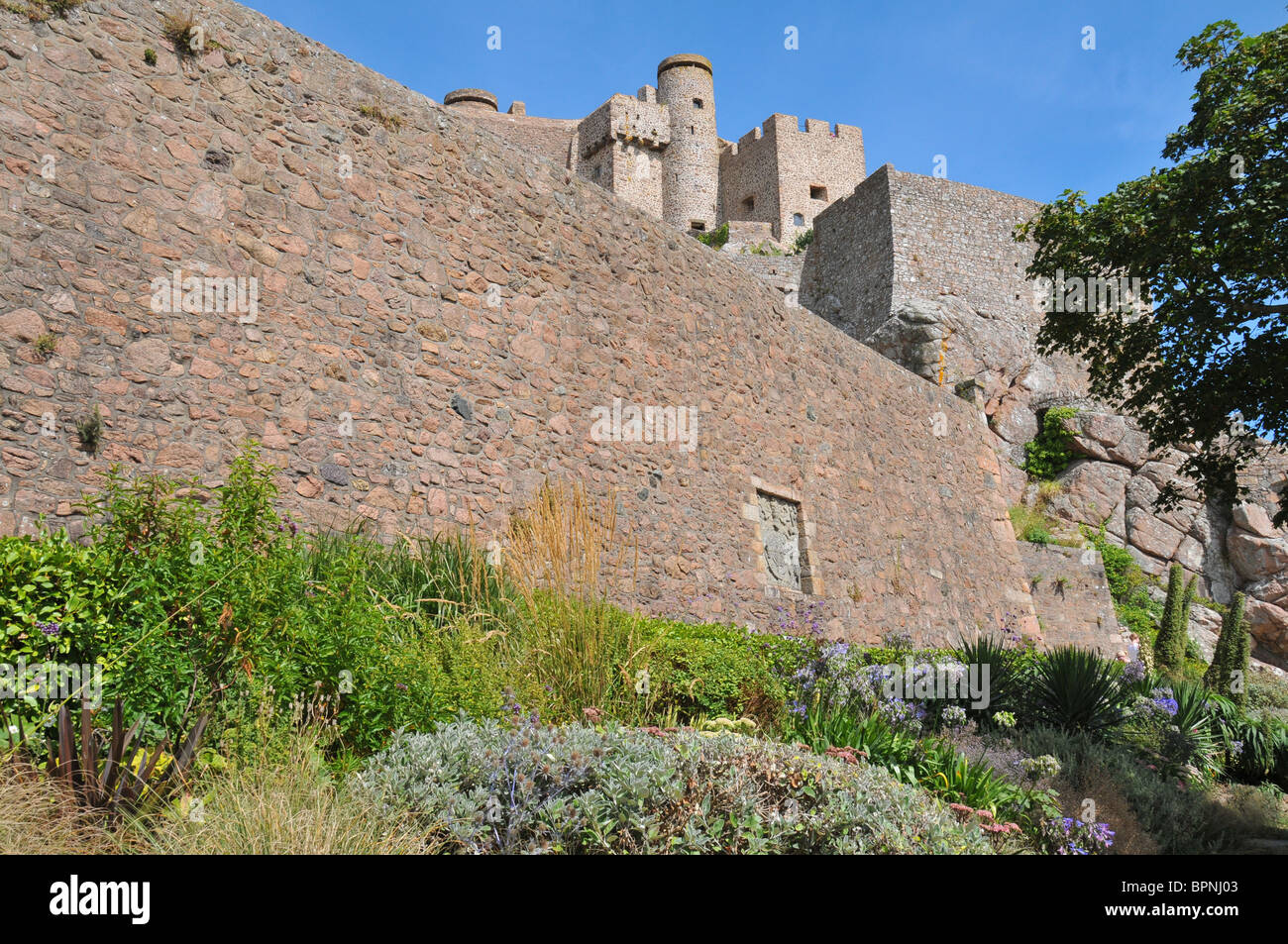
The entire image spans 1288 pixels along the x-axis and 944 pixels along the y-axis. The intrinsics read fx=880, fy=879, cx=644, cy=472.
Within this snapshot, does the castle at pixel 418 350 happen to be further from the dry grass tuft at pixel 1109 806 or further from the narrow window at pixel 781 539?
the dry grass tuft at pixel 1109 806

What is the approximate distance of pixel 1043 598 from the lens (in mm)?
17469

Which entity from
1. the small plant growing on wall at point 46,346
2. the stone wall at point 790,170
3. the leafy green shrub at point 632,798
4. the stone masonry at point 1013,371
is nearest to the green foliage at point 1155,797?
the leafy green shrub at point 632,798

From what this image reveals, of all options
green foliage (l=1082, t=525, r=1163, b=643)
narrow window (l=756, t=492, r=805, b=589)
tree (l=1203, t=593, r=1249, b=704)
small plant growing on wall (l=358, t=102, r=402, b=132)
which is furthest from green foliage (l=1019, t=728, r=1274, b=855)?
green foliage (l=1082, t=525, r=1163, b=643)

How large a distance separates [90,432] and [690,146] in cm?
3416

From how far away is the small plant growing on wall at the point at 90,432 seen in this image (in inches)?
196

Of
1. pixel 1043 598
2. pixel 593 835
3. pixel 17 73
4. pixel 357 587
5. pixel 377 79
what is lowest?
pixel 1043 598

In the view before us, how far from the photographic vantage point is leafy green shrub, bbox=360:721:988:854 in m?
2.98

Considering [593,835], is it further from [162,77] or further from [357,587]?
[162,77]

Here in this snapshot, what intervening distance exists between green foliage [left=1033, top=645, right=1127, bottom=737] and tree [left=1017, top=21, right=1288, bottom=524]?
2084 millimetres

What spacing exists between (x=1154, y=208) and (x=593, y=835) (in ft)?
27.3

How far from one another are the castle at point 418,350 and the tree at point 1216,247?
1992 millimetres

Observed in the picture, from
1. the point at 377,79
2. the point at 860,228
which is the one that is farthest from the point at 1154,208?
the point at 860,228

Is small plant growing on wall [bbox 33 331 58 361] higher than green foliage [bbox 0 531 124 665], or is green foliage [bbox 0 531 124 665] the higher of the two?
small plant growing on wall [bbox 33 331 58 361]

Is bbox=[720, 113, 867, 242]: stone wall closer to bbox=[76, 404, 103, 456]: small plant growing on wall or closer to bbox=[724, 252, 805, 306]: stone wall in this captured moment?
bbox=[724, 252, 805, 306]: stone wall
